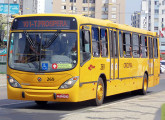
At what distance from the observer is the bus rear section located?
14.6 meters

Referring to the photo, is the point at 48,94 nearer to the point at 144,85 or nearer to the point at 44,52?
the point at 44,52

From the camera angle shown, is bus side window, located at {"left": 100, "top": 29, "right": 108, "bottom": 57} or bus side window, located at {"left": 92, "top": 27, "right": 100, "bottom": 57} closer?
bus side window, located at {"left": 92, "top": 27, "right": 100, "bottom": 57}

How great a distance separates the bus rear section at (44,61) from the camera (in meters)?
14.6

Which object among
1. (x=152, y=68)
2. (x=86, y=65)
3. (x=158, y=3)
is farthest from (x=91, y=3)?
(x=86, y=65)

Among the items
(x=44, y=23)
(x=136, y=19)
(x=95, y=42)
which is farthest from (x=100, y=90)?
(x=136, y=19)

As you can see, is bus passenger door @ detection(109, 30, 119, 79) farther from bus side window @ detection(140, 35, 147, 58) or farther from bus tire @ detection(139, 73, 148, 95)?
bus tire @ detection(139, 73, 148, 95)

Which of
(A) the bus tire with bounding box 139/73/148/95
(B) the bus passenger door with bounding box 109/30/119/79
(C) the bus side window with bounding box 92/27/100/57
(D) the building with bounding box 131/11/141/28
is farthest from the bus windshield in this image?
(D) the building with bounding box 131/11/141/28

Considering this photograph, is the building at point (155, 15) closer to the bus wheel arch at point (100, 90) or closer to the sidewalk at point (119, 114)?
the bus wheel arch at point (100, 90)

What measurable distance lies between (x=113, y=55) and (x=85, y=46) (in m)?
2.92

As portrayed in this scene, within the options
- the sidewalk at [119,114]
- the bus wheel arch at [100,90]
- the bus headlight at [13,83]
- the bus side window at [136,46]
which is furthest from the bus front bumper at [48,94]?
the bus side window at [136,46]

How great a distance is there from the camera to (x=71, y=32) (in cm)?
1494

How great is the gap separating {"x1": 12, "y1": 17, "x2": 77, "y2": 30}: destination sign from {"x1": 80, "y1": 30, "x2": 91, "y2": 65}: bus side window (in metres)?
0.45

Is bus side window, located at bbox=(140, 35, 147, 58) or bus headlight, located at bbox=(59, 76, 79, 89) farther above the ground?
bus side window, located at bbox=(140, 35, 147, 58)

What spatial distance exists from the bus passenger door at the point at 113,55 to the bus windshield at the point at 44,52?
322 centimetres
